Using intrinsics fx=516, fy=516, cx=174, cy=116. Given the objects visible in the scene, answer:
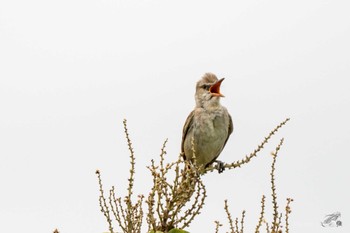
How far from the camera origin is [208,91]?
784 centimetres

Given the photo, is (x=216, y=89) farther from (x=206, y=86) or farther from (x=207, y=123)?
(x=207, y=123)

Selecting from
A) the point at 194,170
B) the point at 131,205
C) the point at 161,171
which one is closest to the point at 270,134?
the point at 194,170

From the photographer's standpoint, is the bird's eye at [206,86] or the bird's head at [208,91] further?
the bird's eye at [206,86]

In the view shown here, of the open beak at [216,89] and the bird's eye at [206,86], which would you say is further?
the bird's eye at [206,86]

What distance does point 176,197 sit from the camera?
12.2 feet

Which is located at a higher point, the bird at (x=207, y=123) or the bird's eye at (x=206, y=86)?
the bird's eye at (x=206, y=86)

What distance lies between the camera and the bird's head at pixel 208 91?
7730 millimetres

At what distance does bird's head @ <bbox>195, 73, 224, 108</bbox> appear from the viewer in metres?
7.73

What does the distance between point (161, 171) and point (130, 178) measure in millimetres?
243

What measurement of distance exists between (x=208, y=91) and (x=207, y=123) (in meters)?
0.49

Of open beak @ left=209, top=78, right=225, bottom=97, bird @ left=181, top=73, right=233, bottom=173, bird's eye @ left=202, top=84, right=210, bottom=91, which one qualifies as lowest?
bird @ left=181, top=73, right=233, bottom=173

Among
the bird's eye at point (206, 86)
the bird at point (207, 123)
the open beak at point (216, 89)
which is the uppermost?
the bird's eye at point (206, 86)

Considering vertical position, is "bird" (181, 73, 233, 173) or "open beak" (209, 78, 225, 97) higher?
"open beak" (209, 78, 225, 97)

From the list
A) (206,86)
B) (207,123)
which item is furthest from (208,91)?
(207,123)
